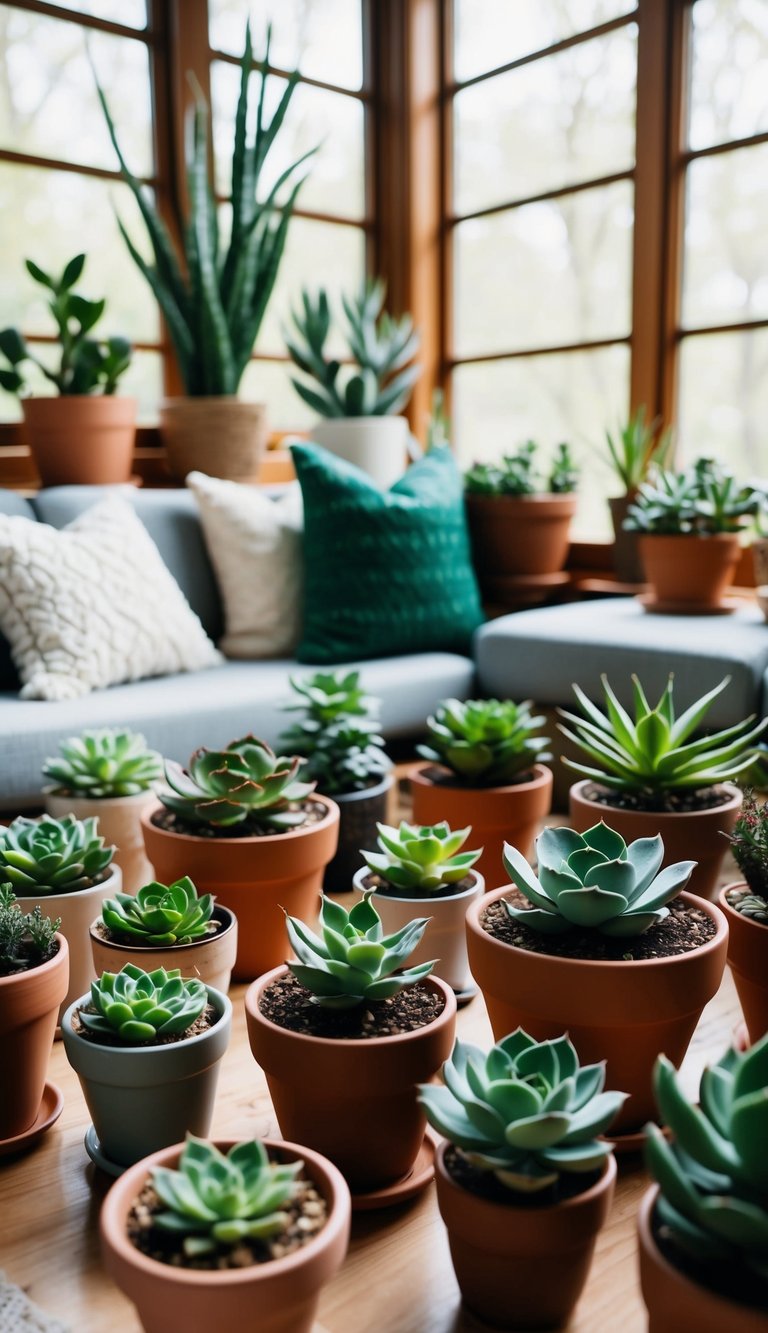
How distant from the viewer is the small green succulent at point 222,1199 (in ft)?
2.65

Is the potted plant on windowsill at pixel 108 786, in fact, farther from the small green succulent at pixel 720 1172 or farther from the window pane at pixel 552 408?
the window pane at pixel 552 408

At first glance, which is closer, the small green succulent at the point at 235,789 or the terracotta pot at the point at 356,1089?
the terracotta pot at the point at 356,1089

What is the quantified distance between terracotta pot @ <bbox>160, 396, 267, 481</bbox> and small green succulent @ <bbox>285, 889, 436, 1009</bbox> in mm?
2259

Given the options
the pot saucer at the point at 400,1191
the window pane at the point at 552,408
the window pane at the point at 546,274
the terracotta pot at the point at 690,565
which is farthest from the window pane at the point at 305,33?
the pot saucer at the point at 400,1191

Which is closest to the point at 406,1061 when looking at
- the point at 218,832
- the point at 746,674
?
the point at 218,832

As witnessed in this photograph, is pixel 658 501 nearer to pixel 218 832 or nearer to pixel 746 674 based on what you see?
pixel 746 674

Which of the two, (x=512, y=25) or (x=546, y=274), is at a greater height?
(x=512, y=25)

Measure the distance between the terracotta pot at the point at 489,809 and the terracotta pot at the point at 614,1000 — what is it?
26.3 inches

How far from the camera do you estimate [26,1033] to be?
3.99 ft

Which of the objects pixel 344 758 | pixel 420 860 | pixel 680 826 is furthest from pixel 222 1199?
pixel 344 758

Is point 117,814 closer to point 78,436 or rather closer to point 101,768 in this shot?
point 101,768

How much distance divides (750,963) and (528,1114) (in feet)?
1.70

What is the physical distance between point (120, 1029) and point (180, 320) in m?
2.51

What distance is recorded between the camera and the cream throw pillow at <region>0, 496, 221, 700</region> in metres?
2.32
